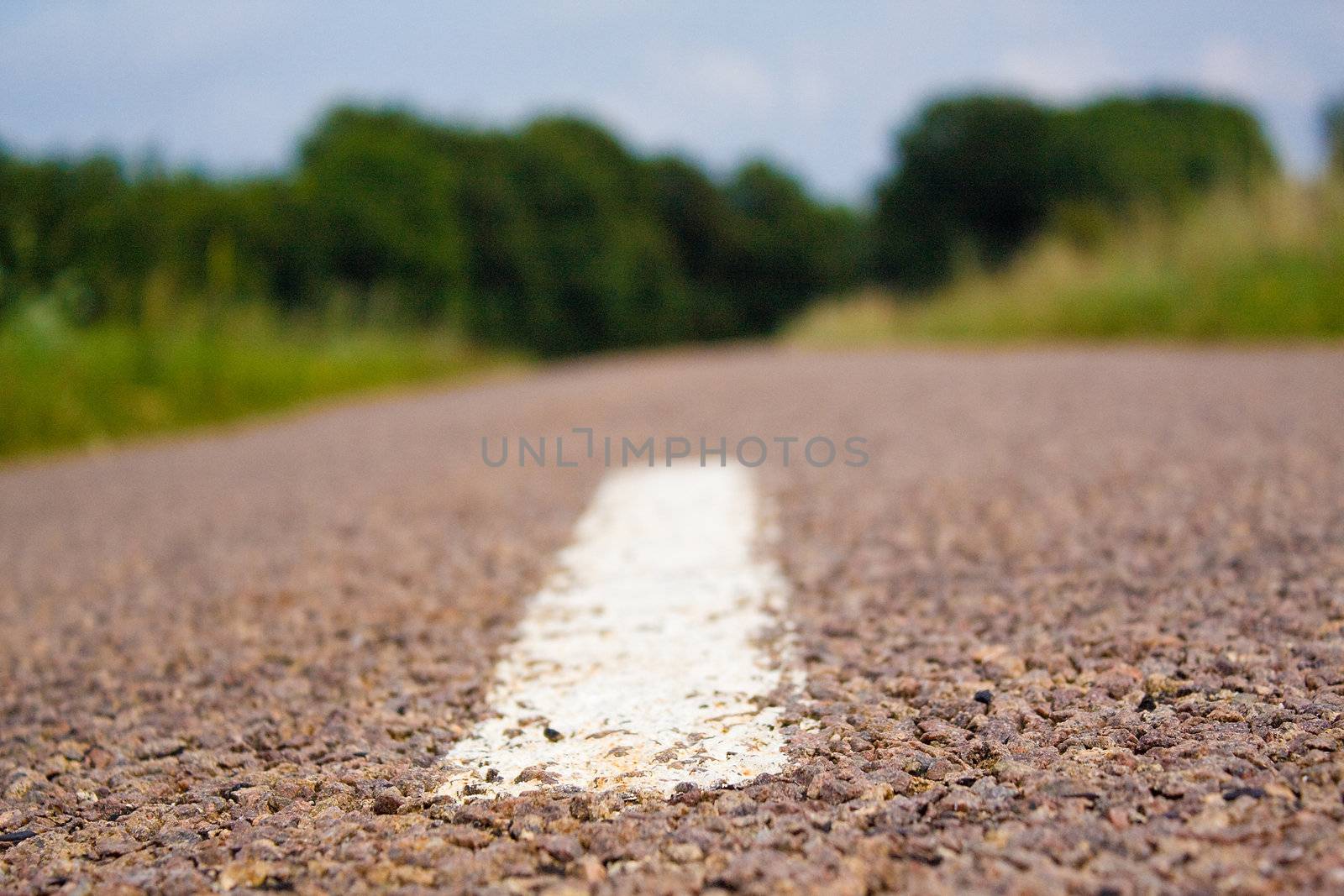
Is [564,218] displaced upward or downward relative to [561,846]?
upward

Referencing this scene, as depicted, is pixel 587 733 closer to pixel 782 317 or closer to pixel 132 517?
pixel 132 517

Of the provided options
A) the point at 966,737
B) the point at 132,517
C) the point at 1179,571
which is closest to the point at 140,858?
the point at 966,737

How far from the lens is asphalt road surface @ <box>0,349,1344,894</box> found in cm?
104

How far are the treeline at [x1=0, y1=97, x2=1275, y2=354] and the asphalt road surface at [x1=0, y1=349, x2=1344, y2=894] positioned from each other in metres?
5.58

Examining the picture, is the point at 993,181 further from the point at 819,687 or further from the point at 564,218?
the point at 564,218

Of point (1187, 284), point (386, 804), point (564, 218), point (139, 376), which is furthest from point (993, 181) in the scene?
point (564, 218)

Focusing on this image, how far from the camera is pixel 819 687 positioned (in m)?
1.47

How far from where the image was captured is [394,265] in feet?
81.1

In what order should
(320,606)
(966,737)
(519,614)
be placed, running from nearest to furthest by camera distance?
(966,737) < (519,614) < (320,606)

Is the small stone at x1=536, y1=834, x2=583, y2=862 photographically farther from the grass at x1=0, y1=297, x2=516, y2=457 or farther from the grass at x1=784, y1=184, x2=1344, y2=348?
the grass at x1=784, y1=184, x2=1344, y2=348

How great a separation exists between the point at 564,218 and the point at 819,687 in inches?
1516

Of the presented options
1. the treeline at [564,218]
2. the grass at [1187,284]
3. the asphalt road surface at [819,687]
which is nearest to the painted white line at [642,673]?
the asphalt road surface at [819,687]

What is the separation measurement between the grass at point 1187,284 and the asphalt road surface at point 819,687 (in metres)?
5.13

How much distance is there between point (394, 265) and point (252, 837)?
81.4 ft
